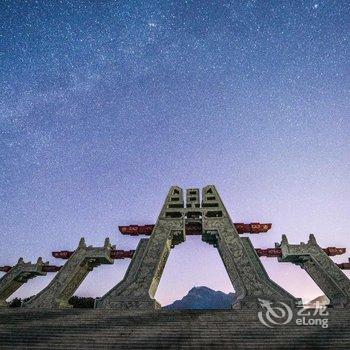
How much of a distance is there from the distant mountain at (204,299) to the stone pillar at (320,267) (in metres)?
102

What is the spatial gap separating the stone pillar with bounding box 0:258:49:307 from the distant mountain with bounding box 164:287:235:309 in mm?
96882

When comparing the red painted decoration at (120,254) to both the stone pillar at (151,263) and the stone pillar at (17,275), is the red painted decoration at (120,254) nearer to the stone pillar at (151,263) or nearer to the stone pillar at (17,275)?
the stone pillar at (151,263)

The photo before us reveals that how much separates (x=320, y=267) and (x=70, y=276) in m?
16.1

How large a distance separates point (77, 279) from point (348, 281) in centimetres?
1722

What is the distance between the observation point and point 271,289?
1459 centimetres

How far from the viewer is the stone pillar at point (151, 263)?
14.3m

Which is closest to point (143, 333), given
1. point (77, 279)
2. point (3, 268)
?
point (77, 279)

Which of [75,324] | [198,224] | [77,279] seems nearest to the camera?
[75,324]

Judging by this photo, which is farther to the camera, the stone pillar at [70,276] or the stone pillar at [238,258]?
the stone pillar at [70,276]

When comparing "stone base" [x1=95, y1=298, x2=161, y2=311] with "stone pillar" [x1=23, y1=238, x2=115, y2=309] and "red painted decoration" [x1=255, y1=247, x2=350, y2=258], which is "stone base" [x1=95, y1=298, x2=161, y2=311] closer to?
"stone pillar" [x1=23, y1=238, x2=115, y2=309]

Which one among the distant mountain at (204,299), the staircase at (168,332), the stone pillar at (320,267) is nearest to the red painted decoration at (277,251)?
the stone pillar at (320,267)

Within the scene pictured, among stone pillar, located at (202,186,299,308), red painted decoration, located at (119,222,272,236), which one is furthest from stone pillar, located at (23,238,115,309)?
stone pillar, located at (202,186,299,308)

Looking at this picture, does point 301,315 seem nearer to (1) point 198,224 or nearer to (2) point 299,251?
(1) point 198,224

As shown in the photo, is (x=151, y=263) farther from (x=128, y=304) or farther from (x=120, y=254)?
(x=120, y=254)
